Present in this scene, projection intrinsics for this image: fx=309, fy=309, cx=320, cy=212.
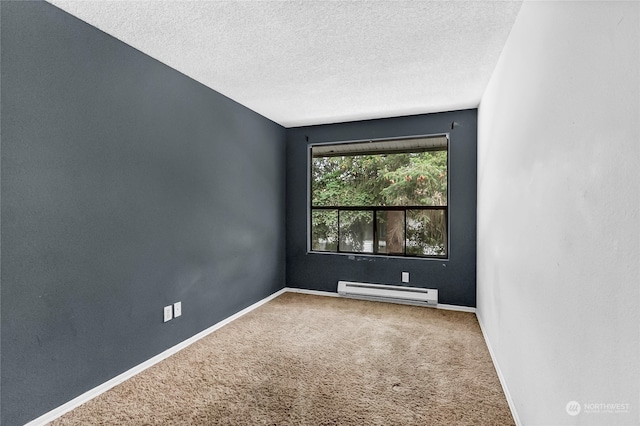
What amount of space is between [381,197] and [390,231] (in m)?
0.50

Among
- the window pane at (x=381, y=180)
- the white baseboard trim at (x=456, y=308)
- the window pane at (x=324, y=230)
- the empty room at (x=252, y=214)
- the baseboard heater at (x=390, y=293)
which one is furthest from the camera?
the window pane at (x=324, y=230)

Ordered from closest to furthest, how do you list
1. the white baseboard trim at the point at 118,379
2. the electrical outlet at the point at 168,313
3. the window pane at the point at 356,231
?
1. the white baseboard trim at the point at 118,379
2. the electrical outlet at the point at 168,313
3. the window pane at the point at 356,231

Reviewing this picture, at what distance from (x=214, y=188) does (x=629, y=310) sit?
3156mm

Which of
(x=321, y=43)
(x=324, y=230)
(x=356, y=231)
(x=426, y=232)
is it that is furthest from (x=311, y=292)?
(x=321, y=43)

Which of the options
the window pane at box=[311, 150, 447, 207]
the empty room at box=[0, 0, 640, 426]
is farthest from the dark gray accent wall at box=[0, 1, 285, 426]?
the window pane at box=[311, 150, 447, 207]

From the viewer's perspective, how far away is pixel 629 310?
2.65ft

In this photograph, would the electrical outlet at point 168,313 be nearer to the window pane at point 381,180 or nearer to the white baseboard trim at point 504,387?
the window pane at point 381,180

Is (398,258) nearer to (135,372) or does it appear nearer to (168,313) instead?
(168,313)

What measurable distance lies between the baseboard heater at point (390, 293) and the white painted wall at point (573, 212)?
1.81 m

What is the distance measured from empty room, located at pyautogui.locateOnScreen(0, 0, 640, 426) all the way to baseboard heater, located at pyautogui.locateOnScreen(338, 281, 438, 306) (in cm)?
19

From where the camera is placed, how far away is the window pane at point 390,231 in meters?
4.19

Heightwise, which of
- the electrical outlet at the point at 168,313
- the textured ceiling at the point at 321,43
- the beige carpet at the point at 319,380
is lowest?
the beige carpet at the point at 319,380

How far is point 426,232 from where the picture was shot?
4.10 m

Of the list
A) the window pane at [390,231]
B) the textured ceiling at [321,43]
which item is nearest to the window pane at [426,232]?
the window pane at [390,231]
